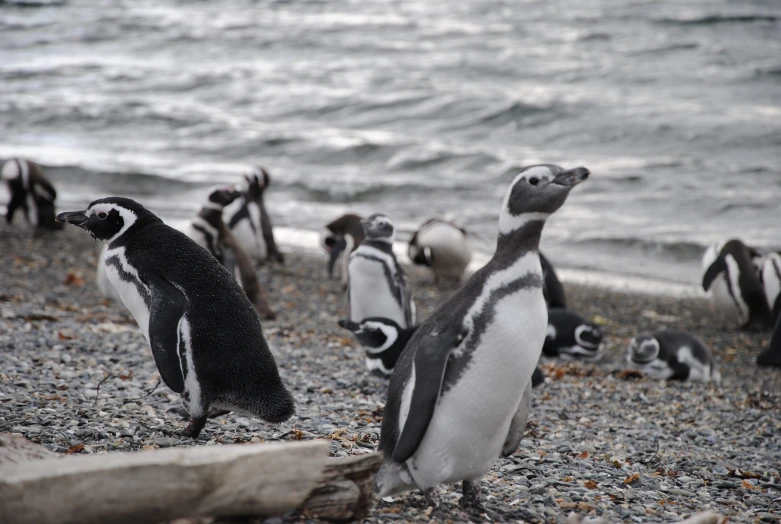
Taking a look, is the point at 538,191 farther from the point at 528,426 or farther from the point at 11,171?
the point at 11,171

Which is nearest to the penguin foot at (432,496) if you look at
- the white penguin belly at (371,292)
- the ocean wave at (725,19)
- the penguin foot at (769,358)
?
the white penguin belly at (371,292)

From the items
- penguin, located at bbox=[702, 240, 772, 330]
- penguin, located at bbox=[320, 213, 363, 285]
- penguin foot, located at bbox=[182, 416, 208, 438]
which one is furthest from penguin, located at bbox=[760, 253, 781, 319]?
penguin foot, located at bbox=[182, 416, 208, 438]

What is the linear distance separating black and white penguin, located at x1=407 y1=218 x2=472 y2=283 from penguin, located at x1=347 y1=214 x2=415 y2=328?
366 centimetres

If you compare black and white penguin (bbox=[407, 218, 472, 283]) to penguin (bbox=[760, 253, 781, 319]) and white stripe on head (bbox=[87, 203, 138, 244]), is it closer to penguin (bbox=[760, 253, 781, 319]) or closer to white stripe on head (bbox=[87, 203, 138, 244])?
penguin (bbox=[760, 253, 781, 319])

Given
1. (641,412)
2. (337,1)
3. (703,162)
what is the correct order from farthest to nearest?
1. (337,1)
2. (703,162)
3. (641,412)

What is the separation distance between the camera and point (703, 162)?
685 inches

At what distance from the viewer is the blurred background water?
1502cm

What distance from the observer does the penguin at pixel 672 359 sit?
275 inches

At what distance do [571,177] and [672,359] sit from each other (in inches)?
170

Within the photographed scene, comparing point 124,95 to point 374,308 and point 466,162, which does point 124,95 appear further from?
point 374,308

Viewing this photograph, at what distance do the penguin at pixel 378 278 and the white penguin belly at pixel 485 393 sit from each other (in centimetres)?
345

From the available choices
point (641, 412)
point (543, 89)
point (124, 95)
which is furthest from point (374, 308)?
point (124, 95)

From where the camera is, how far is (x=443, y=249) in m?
10.5

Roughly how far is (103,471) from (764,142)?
18221mm
